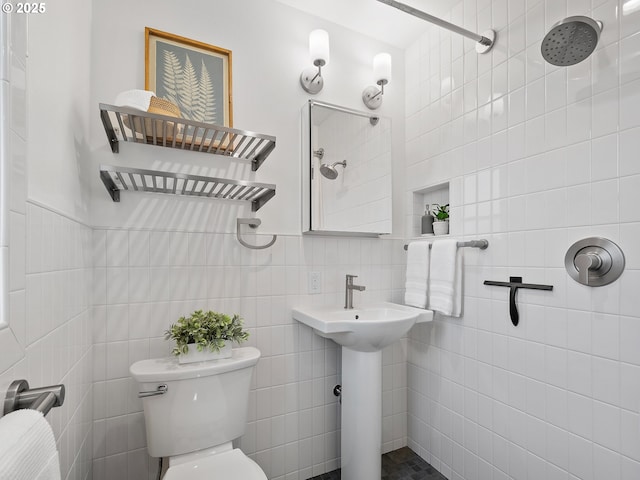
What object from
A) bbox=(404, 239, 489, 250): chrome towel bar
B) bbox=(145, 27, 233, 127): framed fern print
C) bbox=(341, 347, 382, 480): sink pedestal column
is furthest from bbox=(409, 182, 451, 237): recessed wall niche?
bbox=(145, 27, 233, 127): framed fern print

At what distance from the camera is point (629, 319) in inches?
43.1

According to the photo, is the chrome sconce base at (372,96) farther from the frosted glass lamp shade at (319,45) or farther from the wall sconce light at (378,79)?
the frosted glass lamp shade at (319,45)

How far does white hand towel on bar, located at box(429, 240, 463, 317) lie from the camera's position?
1639 millimetres

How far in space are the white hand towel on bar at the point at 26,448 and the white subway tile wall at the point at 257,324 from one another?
927 mm

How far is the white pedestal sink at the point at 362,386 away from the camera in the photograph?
1512mm

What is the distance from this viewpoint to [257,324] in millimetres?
1648

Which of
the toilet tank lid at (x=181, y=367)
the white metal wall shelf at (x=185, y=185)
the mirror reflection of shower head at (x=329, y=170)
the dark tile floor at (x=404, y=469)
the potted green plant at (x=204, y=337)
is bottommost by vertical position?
the dark tile floor at (x=404, y=469)

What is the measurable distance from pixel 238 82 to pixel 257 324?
1193 millimetres

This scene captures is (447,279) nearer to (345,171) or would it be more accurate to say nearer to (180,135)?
(345,171)

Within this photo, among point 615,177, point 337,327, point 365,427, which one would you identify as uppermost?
point 615,177

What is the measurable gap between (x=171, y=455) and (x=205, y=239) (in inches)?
33.6

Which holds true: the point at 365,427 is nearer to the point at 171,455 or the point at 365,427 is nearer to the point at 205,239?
the point at 171,455

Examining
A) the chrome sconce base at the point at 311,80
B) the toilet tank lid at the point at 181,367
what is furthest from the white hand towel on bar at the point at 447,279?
the chrome sconce base at the point at 311,80

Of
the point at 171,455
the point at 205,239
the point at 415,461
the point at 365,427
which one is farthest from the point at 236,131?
the point at 415,461
